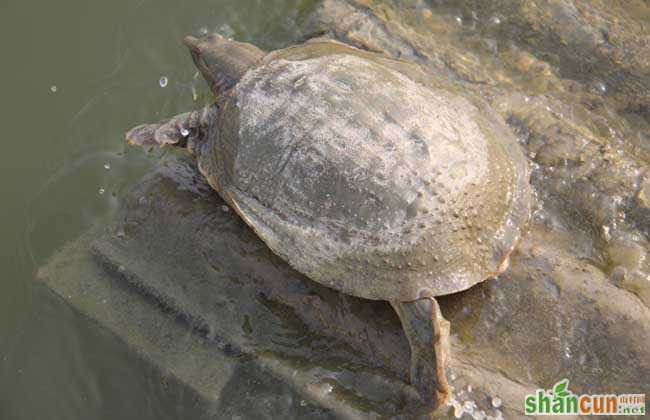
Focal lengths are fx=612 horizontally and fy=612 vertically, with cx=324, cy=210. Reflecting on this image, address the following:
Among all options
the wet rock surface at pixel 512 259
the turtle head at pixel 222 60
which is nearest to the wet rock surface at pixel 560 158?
the wet rock surface at pixel 512 259

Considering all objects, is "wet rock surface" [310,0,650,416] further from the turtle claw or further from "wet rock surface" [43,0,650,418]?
the turtle claw

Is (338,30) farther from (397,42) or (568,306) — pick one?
(568,306)

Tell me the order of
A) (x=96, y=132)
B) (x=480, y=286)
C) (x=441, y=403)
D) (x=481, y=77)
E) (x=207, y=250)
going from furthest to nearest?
(x=96, y=132)
(x=481, y=77)
(x=207, y=250)
(x=480, y=286)
(x=441, y=403)

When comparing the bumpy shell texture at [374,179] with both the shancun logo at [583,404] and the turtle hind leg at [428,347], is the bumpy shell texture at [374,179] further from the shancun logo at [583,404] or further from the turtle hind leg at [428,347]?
the shancun logo at [583,404]

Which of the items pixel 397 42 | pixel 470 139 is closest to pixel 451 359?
pixel 470 139

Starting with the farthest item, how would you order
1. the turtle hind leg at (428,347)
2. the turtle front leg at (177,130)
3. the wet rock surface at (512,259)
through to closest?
the turtle front leg at (177,130)
the wet rock surface at (512,259)
the turtle hind leg at (428,347)
